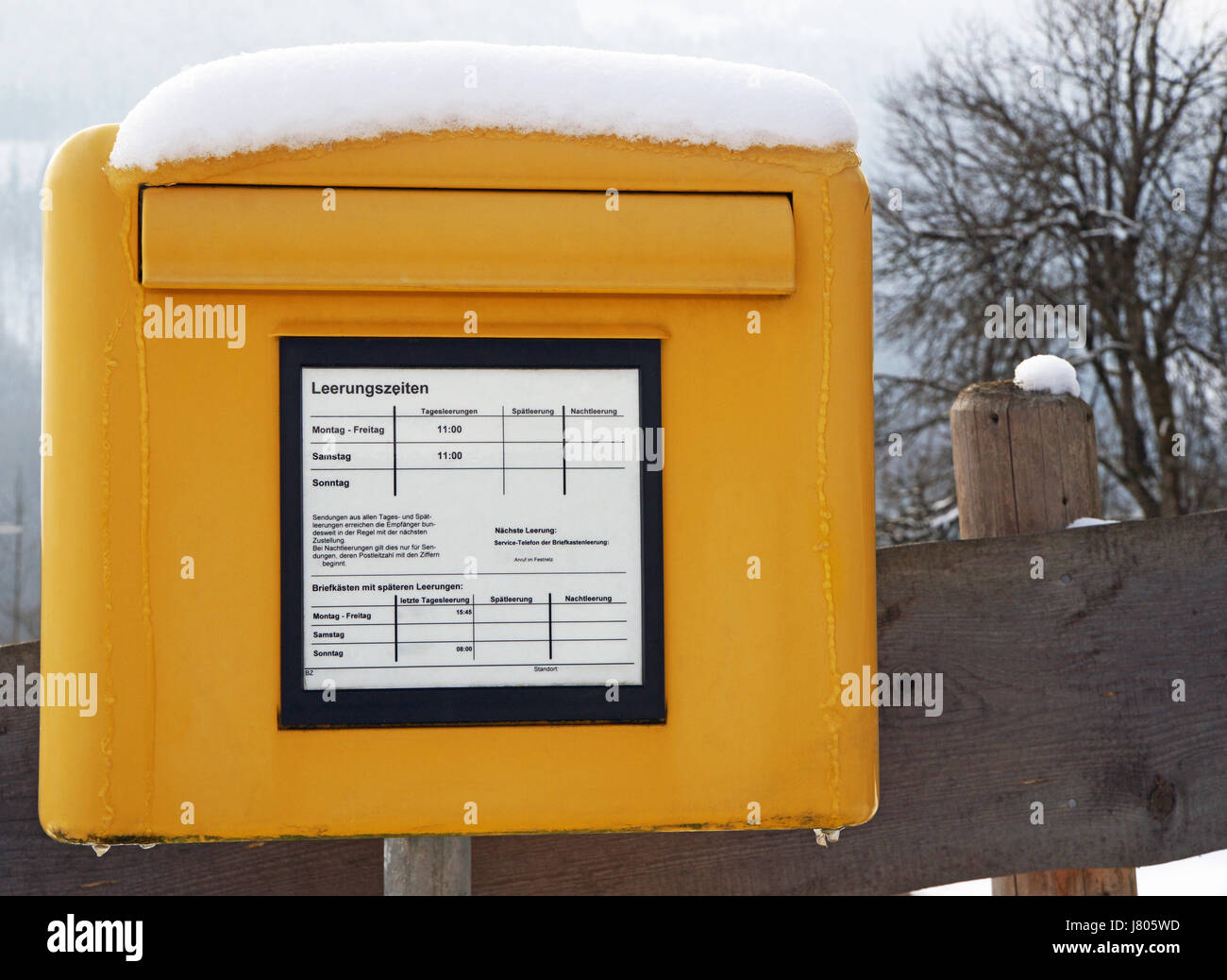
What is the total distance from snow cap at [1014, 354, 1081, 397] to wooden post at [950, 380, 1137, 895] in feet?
0.05

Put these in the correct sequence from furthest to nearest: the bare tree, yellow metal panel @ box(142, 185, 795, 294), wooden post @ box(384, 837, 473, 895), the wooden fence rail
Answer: the bare tree → the wooden fence rail → wooden post @ box(384, 837, 473, 895) → yellow metal panel @ box(142, 185, 795, 294)

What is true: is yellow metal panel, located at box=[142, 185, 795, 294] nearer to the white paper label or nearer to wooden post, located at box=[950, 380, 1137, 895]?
Result: the white paper label

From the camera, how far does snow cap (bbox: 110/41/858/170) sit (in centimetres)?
119

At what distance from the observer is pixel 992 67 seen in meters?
10.9

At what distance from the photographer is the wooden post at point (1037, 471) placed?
169 cm

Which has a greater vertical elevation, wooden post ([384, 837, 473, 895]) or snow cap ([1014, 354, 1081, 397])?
snow cap ([1014, 354, 1081, 397])

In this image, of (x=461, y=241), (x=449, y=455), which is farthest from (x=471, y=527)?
(x=461, y=241)

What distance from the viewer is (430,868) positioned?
4.44 feet

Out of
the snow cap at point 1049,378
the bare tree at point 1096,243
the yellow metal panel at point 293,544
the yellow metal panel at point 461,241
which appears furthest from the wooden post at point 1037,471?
the bare tree at point 1096,243

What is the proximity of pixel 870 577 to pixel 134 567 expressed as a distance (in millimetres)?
813

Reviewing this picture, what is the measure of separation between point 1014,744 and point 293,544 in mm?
1089

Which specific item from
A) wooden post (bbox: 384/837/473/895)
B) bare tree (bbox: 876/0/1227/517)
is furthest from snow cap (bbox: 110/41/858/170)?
bare tree (bbox: 876/0/1227/517)

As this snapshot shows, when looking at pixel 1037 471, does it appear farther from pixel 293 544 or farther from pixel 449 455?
pixel 293 544
